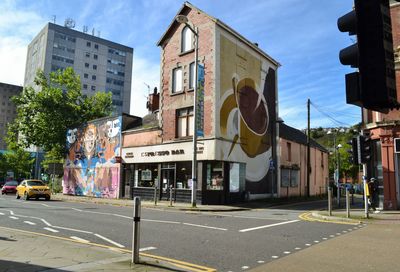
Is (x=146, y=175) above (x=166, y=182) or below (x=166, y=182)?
above

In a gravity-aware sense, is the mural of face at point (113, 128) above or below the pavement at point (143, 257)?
above

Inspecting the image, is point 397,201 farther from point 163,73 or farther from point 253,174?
point 163,73

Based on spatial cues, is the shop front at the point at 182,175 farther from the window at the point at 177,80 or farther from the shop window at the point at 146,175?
the window at the point at 177,80

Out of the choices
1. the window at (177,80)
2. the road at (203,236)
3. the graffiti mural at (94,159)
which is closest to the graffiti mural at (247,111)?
the window at (177,80)

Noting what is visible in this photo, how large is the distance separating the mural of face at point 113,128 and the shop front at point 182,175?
3.01 m

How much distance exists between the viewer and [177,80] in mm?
29094

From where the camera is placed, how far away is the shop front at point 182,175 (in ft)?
83.1

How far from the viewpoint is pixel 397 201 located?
1953cm

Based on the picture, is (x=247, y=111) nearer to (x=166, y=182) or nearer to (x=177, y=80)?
(x=177, y=80)

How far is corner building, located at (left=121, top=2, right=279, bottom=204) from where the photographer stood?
25831 mm

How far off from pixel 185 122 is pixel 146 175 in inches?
214

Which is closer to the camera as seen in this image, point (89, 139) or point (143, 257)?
point (143, 257)

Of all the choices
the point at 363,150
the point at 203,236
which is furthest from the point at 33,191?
the point at 363,150

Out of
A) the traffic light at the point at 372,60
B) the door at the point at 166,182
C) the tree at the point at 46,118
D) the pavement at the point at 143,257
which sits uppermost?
the tree at the point at 46,118
